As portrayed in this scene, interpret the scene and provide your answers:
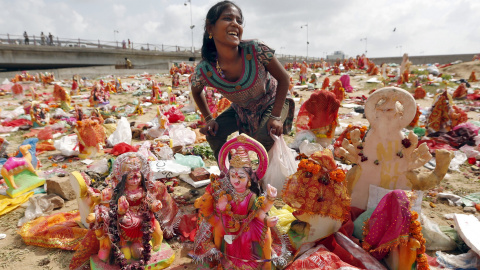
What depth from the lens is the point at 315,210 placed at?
2.84 metres

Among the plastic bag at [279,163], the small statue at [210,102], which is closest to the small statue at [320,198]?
the plastic bag at [279,163]

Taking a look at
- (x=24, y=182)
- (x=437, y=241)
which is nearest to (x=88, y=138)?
(x=24, y=182)

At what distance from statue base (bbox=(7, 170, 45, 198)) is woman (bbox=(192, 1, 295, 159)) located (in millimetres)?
3261

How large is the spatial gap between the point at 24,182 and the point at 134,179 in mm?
3006

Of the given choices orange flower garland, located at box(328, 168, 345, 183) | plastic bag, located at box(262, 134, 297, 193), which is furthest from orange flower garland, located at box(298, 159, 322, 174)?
plastic bag, located at box(262, 134, 297, 193)

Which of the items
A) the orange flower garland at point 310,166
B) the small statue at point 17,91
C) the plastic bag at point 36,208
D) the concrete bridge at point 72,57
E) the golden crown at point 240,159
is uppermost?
the concrete bridge at point 72,57

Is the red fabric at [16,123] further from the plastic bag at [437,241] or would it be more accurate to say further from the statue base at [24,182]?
the plastic bag at [437,241]

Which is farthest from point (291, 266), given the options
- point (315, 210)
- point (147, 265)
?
point (147, 265)

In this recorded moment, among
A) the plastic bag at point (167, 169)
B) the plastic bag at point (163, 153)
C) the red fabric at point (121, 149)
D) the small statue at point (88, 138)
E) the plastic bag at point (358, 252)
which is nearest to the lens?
the plastic bag at point (358, 252)

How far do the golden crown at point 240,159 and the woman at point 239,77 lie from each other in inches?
31.5

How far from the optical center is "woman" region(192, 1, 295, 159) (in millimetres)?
2924

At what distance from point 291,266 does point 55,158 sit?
612 cm

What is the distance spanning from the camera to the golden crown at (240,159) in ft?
8.72

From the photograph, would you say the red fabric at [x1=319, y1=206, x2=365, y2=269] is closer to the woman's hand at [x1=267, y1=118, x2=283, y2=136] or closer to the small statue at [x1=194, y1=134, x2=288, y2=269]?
the small statue at [x1=194, y1=134, x2=288, y2=269]
